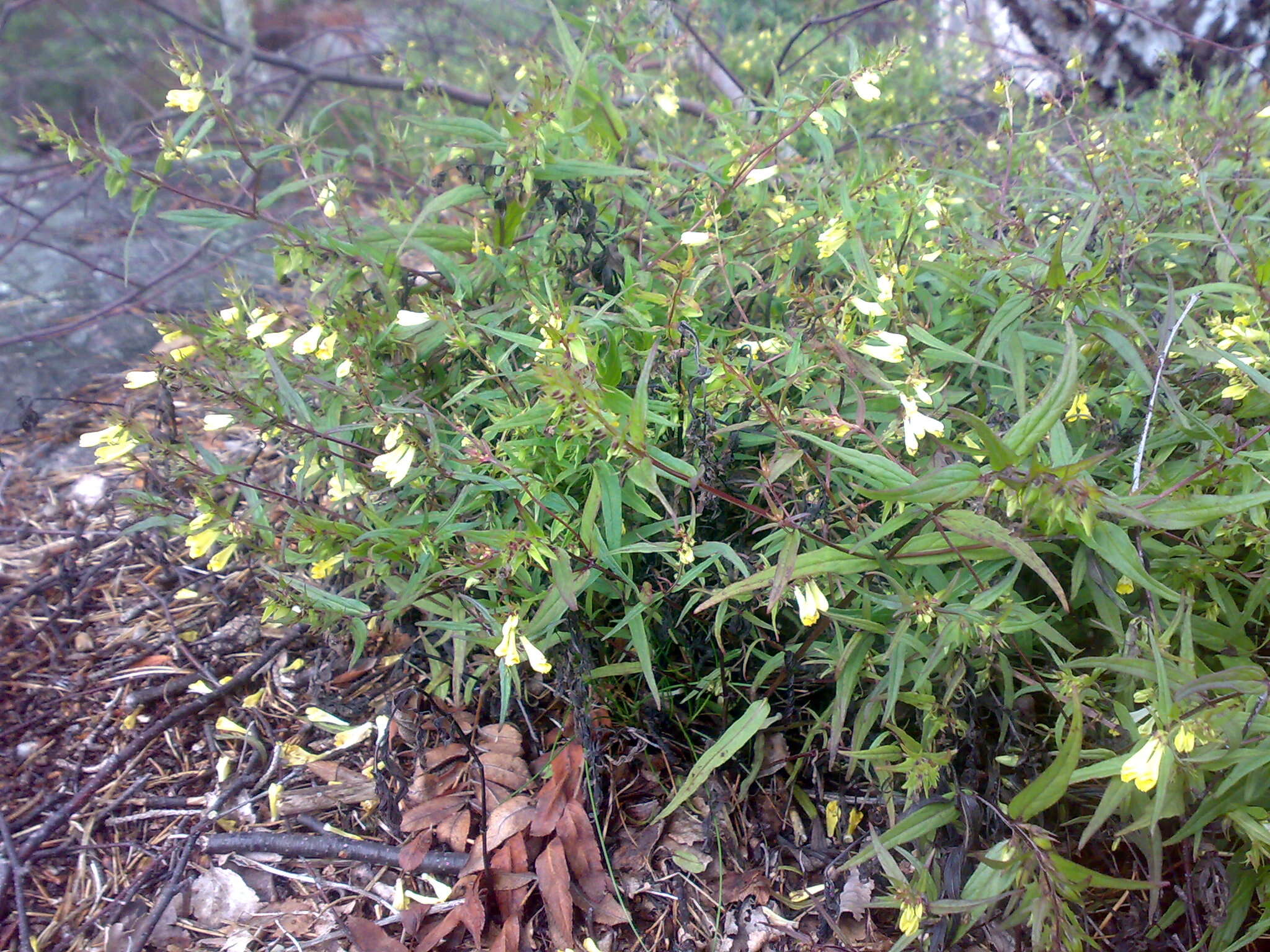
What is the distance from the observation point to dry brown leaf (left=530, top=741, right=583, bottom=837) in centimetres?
174

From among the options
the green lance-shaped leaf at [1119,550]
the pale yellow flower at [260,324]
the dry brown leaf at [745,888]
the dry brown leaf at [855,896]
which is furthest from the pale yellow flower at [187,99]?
the dry brown leaf at [855,896]

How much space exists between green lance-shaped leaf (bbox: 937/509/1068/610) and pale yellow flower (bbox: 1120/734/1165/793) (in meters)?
0.21

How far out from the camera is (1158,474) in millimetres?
1558

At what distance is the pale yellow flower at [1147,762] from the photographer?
113 centimetres

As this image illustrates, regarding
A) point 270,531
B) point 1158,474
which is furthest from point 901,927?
point 270,531

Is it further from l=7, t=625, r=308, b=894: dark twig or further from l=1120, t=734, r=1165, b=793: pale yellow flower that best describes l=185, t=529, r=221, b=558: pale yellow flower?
l=1120, t=734, r=1165, b=793: pale yellow flower

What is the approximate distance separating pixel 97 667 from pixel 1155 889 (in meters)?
2.53

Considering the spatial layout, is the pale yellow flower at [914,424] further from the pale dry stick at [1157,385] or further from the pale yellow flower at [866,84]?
the pale yellow flower at [866,84]

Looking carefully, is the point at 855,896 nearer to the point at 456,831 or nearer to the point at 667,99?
the point at 456,831

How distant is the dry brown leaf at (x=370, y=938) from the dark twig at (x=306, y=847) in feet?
0.42

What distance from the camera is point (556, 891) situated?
167 cm

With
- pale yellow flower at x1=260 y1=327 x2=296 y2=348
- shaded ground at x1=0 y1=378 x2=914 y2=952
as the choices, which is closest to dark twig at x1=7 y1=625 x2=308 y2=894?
shaded ground at x1=0 y1=378 x2=914 y2=952

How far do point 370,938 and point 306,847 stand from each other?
0.28 meters

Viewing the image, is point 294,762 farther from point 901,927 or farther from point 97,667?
point 901,927
